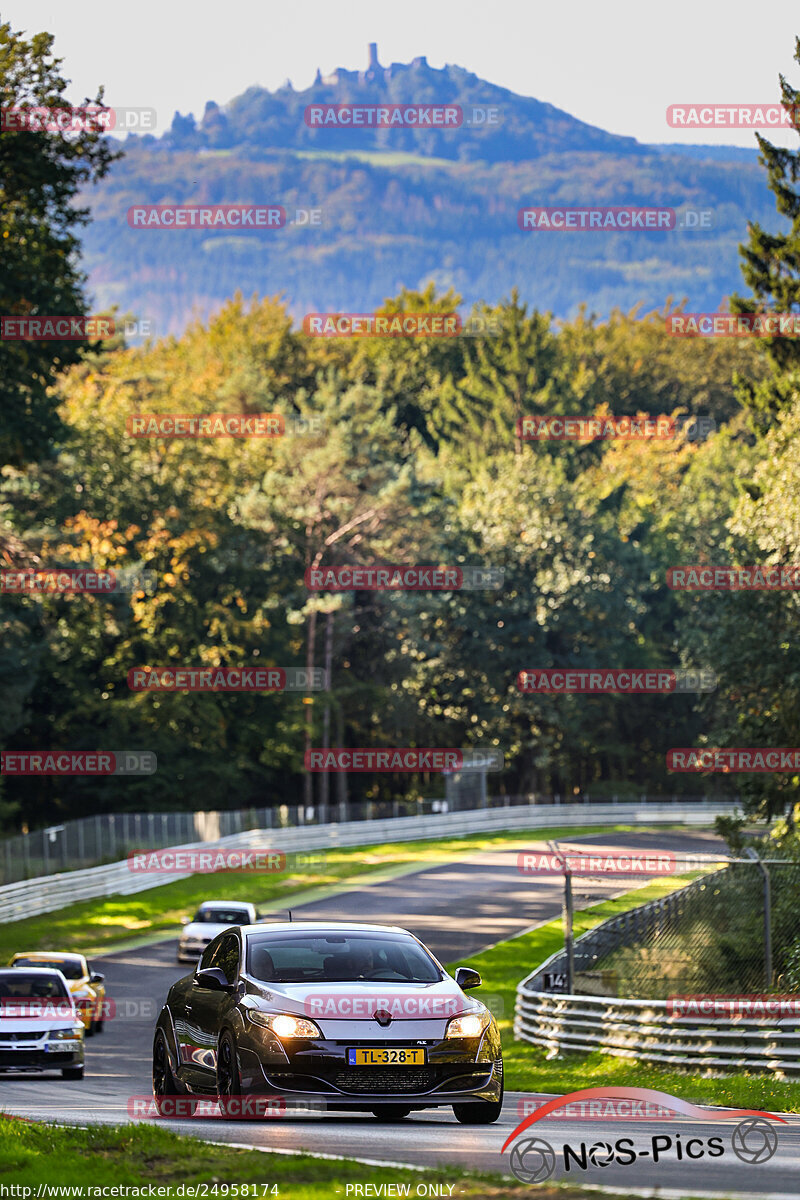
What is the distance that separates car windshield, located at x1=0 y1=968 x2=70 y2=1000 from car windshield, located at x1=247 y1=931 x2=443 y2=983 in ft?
32.9

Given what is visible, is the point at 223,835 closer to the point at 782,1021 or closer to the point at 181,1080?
the point at 782,1021

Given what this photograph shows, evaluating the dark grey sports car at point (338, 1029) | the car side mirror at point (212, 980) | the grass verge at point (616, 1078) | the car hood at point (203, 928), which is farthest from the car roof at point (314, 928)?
the car hood at point (203, 928)

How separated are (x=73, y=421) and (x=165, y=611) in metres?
9.09

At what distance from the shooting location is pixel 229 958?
11.5m

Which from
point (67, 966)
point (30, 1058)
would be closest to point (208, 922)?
point (67, 966)

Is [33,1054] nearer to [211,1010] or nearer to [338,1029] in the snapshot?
[211,1010]

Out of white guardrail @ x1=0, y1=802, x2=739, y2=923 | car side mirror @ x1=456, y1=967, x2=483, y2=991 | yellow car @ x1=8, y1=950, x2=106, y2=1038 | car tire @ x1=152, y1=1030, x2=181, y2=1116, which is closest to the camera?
car side mirror @ x1=456, y1=967, x2=483, y2=991

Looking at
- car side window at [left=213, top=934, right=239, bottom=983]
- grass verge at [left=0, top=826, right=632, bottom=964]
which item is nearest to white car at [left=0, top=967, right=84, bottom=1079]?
car side window at [left=213, top=934, right=239, bottom=983]

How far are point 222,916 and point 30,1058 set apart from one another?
15.8 m

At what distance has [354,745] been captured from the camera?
82250mm

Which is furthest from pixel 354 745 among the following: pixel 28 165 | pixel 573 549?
pixel 28 165

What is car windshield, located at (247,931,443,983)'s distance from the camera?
1092cm

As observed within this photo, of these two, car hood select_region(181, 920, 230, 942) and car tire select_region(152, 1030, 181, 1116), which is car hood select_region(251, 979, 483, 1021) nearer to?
car tire select_region(152, 1030, 181, 1116)

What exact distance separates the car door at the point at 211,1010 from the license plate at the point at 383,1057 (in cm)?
108
